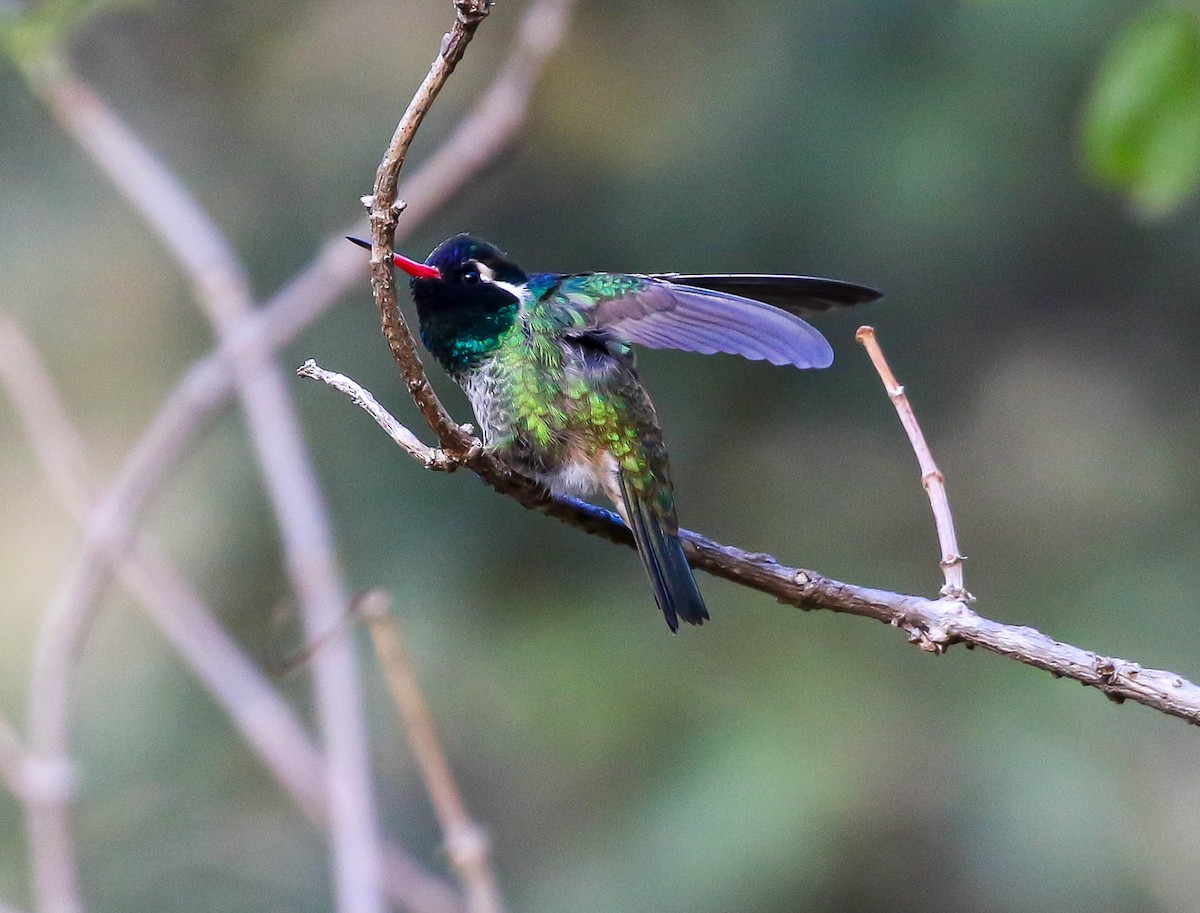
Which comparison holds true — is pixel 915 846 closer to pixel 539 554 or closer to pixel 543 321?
pixel 539 554

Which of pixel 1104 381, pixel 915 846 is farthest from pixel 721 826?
pixel 1104 381

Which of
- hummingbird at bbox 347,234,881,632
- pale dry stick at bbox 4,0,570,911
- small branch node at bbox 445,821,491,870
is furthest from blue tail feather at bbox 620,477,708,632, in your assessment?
pale dry stick at bbox 4,0,570,911

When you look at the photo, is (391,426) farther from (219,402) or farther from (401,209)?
(219,402)

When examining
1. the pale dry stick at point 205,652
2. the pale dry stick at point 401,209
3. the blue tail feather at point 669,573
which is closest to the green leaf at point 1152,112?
the blue tail feather at point 669,573

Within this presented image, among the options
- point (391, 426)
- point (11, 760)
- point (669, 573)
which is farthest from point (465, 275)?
point (11, 760)

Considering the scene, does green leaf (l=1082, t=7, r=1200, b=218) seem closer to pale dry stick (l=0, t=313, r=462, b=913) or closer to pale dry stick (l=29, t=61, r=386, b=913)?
pale dry stick (l=29, t=61, r=386, b=913)

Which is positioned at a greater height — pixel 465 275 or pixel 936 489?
pixel 465 275
